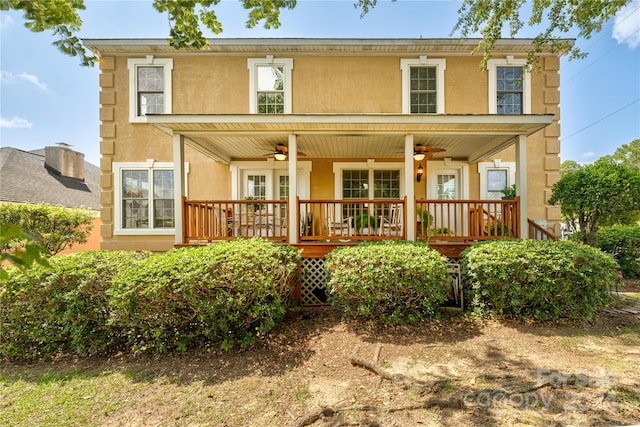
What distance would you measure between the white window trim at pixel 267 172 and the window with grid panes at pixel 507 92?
5.51 meters

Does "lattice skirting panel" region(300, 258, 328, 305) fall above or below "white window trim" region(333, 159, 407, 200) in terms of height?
below

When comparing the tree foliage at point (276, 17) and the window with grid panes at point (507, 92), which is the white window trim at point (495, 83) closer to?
the window with grid panes at point (507, 92)

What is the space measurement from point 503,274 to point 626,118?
83.9 feet

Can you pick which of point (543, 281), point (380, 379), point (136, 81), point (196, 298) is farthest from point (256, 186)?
point (543, 281)

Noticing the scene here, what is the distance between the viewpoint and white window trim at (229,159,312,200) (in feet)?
25.9

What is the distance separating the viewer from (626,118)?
65.0ft

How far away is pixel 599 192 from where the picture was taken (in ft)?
19.4

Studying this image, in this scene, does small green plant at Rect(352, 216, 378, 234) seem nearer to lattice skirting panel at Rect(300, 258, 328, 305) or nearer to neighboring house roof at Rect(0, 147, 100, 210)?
lattice skirting panel at Rect(300, 258, 328, 305)

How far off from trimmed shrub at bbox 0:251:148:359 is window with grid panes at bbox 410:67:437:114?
25.5 ft

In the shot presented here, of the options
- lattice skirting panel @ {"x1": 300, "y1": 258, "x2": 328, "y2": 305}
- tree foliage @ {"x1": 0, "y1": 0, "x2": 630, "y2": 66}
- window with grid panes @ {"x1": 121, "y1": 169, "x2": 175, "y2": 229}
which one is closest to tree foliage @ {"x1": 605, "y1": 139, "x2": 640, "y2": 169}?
tree foliage @ {"x1": 0, "y1": 0, "x2": 630, "y2": 66}

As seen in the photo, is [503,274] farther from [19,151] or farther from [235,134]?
[19,151]

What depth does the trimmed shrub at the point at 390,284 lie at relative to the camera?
4000 mm

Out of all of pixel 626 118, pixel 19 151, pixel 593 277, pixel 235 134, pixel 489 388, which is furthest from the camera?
pixel 626 118

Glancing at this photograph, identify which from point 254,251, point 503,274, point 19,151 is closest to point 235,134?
A: point 254,251
